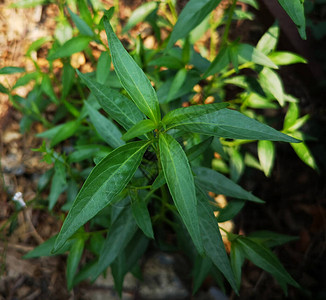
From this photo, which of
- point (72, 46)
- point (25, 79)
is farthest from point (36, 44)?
point (72, 46)

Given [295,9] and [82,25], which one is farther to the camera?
[82,25]

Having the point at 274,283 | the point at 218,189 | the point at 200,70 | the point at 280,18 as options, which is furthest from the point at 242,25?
the point at 274,283

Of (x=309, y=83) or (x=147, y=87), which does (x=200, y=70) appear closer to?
(x=147, y=87)

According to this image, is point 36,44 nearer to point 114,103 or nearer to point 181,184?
point 114,103

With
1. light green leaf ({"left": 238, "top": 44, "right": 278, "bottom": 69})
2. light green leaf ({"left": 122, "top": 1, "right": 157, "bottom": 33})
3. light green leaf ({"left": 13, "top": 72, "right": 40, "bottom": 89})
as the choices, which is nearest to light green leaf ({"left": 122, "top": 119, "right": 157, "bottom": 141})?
light green leaf ({"left": 238, "top": 44, "right": 278, "bottom": 69})

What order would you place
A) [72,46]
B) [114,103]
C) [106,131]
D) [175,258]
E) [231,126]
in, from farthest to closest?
[175,258] → [72,46] → [106,131] → [114,103] → [231,126]

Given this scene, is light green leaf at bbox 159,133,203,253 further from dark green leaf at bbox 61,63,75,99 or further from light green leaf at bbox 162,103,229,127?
dark green leaf at bbox 61,63,75,99

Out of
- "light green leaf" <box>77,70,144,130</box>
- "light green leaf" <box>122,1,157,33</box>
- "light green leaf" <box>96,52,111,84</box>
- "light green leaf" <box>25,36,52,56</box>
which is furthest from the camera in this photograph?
"light green leaf" <box>25,36,52,56</box>
